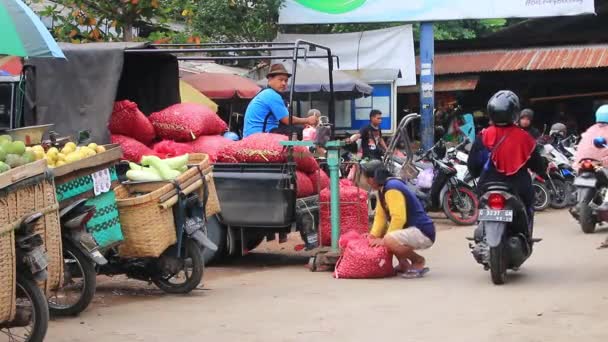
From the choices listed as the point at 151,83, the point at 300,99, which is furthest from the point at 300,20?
the point at 151,83

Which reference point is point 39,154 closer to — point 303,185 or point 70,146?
point 70,146

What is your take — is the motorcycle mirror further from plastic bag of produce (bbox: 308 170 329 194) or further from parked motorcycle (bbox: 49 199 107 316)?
parked motorcycle (bbox: 49 199 107 316)

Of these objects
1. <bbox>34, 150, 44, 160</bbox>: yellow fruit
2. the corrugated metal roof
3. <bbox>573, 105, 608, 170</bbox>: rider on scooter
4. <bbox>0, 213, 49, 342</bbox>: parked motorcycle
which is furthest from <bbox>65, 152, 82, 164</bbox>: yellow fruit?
the corrugated metal roof

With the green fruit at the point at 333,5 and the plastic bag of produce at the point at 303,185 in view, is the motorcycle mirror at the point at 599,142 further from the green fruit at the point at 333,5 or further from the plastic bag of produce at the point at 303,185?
the green fruit at the point at 333,5

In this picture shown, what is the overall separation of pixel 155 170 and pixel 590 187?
5.64 metres

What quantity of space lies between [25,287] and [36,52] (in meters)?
1.92

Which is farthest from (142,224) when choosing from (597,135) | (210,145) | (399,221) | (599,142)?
(597,135)

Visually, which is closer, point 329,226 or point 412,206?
point 412,206

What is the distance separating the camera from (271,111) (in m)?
10.4

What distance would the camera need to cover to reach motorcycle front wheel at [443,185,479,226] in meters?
14.1

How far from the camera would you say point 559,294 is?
7836mm

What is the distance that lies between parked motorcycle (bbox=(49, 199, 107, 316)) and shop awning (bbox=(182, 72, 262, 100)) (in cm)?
1046

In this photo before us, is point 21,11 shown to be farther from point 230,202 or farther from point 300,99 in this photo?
point 300,99

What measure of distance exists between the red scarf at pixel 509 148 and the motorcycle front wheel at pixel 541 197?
7.03 meters
